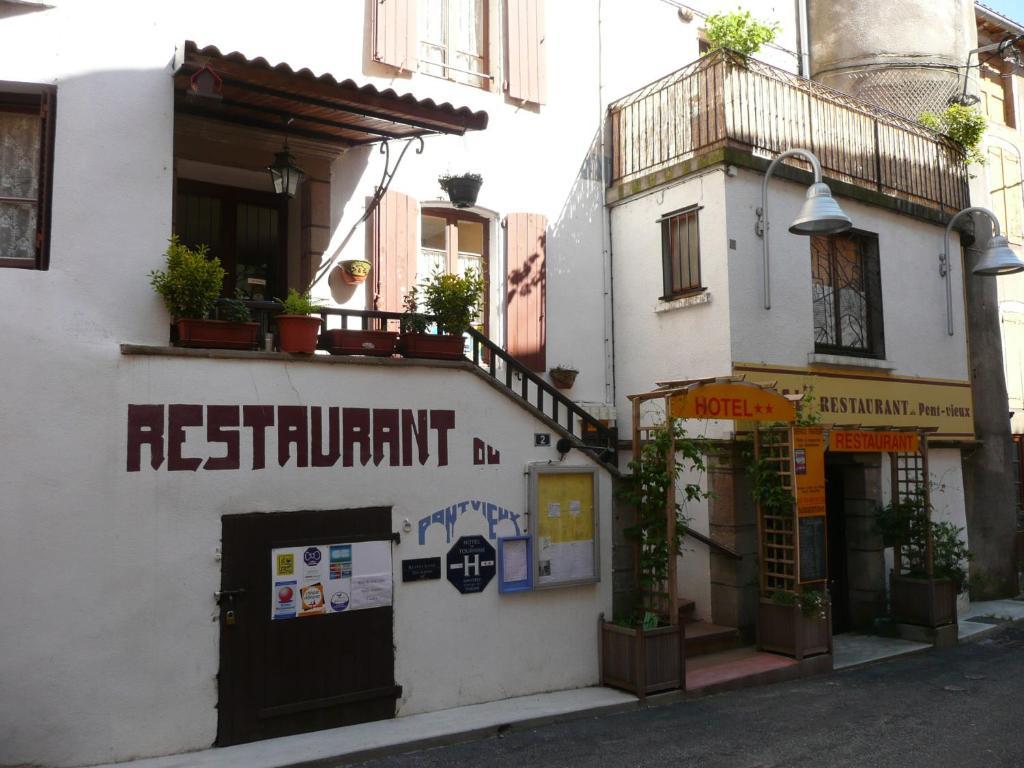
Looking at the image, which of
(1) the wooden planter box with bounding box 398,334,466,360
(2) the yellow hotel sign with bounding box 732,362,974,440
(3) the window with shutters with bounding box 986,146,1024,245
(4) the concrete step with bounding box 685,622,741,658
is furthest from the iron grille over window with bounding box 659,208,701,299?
(3) the window with shutters with bounding box 986,146,1024,245

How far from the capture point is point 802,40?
14.1 meters

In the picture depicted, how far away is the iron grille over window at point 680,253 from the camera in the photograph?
420 inches

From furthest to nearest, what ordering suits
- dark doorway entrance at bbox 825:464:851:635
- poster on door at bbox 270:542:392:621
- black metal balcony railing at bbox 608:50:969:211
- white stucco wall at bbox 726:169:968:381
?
dark doorway entrance at bbox 825:464:851:635 < black metal balcony railing at bbox 608:50:969:211 < white stucco wall at bbox 726:169:968:381 < poster on door at bbox 270:542:392:621

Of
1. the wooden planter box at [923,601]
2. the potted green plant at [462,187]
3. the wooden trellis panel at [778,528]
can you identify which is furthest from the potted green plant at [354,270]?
the wooden planter box at [923,601]

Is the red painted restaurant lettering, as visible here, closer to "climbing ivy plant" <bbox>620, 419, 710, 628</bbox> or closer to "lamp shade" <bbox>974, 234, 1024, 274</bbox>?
"climbing ivy plant" <bbox>620, 419, 710, 628</bbox>

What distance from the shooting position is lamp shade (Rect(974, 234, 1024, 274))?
35.6 ft

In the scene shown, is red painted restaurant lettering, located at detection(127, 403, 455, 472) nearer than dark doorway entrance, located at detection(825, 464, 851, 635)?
Yes

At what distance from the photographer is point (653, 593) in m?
8.71

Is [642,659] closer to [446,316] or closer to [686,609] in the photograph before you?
[686,609]

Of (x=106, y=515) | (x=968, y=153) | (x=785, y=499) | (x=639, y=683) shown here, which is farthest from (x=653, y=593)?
(x=968, y=153)

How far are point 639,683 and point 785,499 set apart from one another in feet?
9.35

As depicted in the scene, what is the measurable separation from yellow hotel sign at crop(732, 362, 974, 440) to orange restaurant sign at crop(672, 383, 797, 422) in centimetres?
71

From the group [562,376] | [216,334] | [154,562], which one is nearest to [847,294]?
[562,376]

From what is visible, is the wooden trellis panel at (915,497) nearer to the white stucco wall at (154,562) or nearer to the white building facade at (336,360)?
the white building facade at (336,360)
